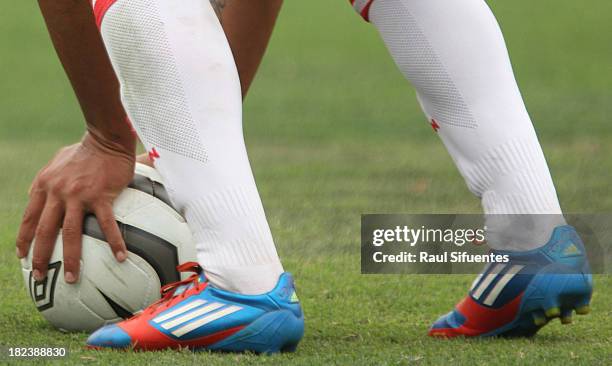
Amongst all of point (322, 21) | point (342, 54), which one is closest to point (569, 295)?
point (342, 54)

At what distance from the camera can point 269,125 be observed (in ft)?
23.7

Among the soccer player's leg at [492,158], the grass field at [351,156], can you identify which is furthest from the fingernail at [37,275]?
the soccer player's leg at [492,158]

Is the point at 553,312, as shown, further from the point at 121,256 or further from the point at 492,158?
the point at 121,256

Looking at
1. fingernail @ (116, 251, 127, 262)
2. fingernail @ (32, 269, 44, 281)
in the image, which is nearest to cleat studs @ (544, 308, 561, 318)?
fingernail @ (116, 251, 127, 262)

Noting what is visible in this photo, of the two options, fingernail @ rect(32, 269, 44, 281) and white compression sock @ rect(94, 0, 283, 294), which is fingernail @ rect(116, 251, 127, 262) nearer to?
fingernail @ rect(32, 269, 44, 281)

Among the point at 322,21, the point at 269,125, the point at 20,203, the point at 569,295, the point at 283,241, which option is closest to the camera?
the point at 569,295

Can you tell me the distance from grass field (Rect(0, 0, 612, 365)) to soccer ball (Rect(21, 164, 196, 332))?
0.06 metres

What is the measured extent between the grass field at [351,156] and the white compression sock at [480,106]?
0.28 metres

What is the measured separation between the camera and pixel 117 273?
2930mm

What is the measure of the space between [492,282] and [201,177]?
27.1 inches

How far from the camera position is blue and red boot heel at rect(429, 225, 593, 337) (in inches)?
107

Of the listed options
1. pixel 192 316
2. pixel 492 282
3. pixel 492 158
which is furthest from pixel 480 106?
A: pixel 192 316

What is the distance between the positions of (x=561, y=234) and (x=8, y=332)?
1211mm

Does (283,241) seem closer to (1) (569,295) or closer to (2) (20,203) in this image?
A: (2) (20,203)
